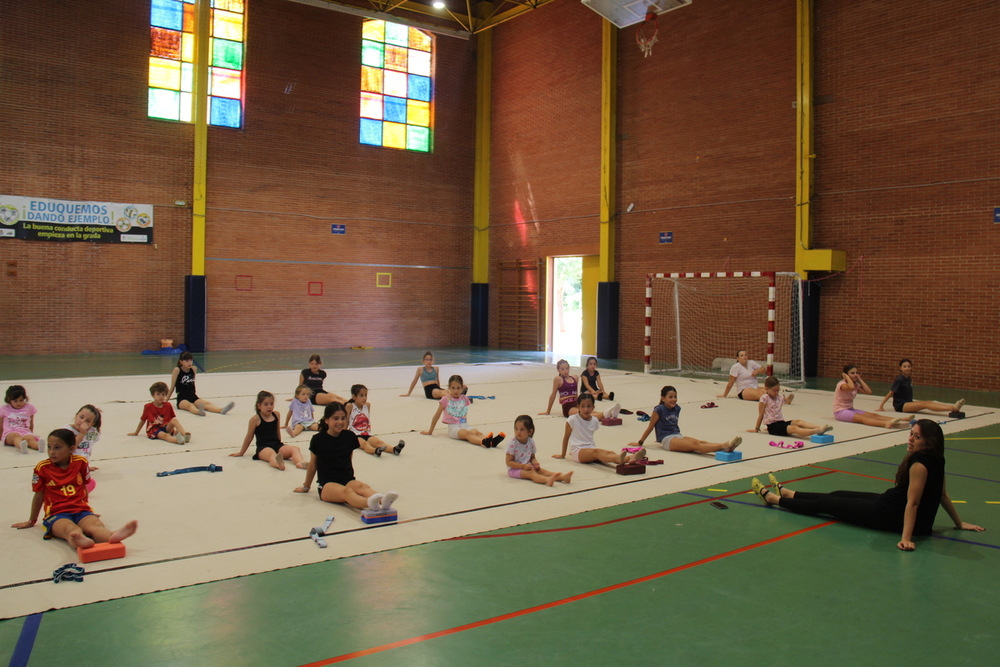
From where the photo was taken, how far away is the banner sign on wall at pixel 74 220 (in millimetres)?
21703

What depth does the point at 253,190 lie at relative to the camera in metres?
25.0

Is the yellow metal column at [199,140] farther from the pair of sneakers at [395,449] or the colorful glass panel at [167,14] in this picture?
the pair of sneakers at [395,449]

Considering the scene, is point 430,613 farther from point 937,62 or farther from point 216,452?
point 937,62

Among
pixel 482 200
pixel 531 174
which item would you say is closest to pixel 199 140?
pixel 482 200

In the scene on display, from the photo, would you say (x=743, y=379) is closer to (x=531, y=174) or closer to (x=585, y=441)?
(x=585, y=441)

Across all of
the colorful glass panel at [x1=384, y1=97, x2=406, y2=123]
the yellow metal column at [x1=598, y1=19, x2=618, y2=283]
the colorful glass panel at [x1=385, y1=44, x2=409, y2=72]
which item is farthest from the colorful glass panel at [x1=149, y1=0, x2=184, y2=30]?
the yellow metal column at [x1=598, y1=19, x2=618, y2=283]

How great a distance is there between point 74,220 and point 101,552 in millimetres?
20138

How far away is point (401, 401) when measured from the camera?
14211 mm

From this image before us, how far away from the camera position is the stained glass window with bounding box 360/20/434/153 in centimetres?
2694

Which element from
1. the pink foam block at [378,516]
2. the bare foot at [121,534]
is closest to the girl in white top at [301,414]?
the pink foam block at [378,516]

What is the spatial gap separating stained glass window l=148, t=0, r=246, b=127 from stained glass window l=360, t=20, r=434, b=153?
430cm

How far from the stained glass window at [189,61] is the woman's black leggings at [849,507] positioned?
2269cm

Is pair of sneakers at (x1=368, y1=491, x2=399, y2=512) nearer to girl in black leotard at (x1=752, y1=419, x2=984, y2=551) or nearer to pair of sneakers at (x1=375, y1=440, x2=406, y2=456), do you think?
pair of sneakers at (x1=375, y1=440, x2=406, y2=456)

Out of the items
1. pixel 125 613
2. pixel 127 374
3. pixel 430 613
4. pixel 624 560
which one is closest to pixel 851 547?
pixel 624 560
